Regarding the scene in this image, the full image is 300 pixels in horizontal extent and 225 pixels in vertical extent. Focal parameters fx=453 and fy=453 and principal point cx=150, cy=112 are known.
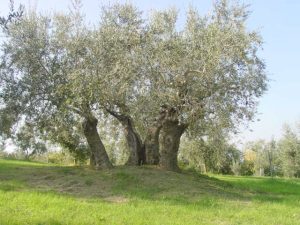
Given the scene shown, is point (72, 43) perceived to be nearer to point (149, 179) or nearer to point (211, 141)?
point (149, 179)

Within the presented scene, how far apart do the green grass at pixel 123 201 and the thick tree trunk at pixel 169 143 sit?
1338mm

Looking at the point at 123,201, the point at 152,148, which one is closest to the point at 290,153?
the point at 152,148

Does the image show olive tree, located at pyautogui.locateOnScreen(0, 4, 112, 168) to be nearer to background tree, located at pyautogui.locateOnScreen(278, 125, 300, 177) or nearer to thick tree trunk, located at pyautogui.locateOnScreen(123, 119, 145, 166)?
thick tree trunk, located at pyautogui.locateOnScreen(123, 119, 145, 166)

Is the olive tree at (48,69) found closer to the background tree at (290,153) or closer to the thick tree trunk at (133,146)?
the thick tree trunk at (133,146)

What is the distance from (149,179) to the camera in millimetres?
21031

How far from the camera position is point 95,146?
24.2 m

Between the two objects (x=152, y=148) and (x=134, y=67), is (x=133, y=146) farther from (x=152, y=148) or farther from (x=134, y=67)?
(x=134, y=67)

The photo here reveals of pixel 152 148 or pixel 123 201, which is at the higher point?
pixel 152 148

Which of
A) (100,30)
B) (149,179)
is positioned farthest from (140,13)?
(149,179)

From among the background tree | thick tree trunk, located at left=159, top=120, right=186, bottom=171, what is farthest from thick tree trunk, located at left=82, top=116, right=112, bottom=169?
the background tree

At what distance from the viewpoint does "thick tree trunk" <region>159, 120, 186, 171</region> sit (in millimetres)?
25000

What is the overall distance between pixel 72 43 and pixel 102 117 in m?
6.02

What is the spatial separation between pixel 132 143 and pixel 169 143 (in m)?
2.19

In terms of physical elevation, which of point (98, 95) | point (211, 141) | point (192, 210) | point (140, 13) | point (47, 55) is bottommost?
point (192, 210)
